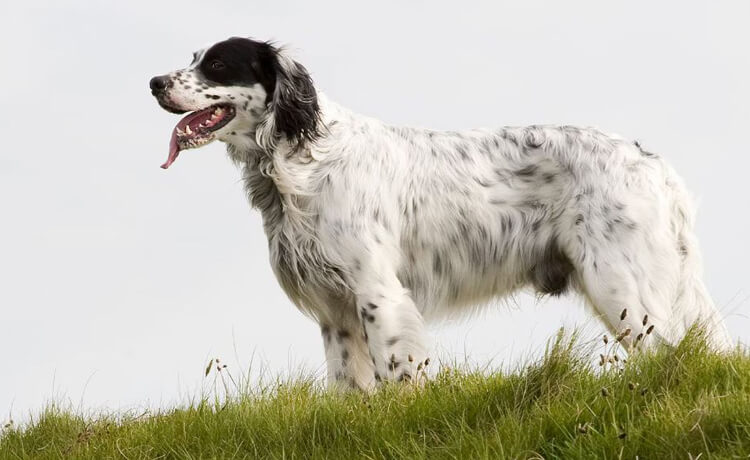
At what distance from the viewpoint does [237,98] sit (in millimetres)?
7410

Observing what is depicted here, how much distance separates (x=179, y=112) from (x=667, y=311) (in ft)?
11.8

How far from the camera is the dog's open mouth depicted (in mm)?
7309

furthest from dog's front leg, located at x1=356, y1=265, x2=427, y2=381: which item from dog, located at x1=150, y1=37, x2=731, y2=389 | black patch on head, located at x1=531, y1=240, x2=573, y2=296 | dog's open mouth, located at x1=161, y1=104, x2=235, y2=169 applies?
dog's open mouth, located at x1=161, y1=104, x2=235, y2=169

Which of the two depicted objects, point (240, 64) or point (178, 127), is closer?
point (178, 127)

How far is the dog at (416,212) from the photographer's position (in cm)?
729

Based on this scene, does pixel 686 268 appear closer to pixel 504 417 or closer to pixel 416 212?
pixel 416 212

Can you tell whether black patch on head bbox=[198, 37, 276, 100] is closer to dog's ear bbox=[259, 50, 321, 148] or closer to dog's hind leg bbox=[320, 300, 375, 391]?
dog's ear bbox=[259, 50, 321, 148]

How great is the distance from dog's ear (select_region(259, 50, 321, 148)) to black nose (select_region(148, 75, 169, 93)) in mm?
692

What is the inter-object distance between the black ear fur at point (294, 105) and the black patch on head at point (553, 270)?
5.88 ft

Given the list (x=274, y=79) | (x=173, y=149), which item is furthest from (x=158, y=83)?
(x=274, y=79)

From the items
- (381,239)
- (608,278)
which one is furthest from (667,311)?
(381,239)

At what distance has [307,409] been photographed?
6164 millimetres

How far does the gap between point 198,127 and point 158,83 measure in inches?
15.3

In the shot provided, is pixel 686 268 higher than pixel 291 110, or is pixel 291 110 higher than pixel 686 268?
pixel 291 110
